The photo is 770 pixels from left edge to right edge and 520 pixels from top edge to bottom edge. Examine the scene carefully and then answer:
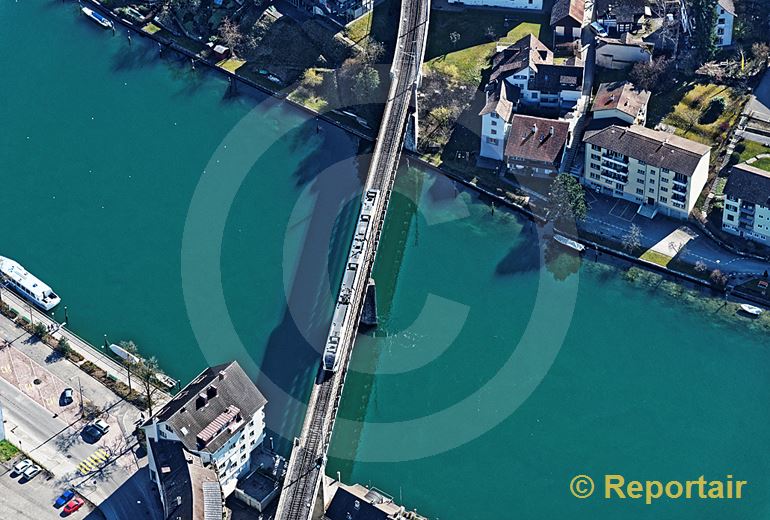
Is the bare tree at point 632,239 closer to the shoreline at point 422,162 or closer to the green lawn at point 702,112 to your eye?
the shoreline at point 422,162

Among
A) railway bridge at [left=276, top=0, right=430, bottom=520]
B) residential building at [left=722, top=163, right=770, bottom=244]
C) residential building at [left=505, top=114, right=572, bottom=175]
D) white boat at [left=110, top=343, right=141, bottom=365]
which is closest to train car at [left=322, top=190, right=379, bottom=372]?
railway bridge at [left=276, top=0, right=430, bottom=520]

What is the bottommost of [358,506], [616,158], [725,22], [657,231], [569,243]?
[358,506]

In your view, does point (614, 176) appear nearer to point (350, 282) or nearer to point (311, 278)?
point (350, 282)

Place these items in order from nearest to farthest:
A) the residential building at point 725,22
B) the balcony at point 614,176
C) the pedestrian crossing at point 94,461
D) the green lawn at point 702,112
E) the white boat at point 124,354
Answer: the pedestrian crossing at point 94,461 → the white boat at point 124,354 → the balcony at point 614,176 → the green lawn at point 702,112 → the residential building at point 725,22

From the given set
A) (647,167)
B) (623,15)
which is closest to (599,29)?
(623,15)

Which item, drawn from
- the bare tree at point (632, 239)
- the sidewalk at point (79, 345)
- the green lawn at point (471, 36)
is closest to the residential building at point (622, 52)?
the green lawn at point (471, 36)

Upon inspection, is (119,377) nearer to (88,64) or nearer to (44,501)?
(44,501)
